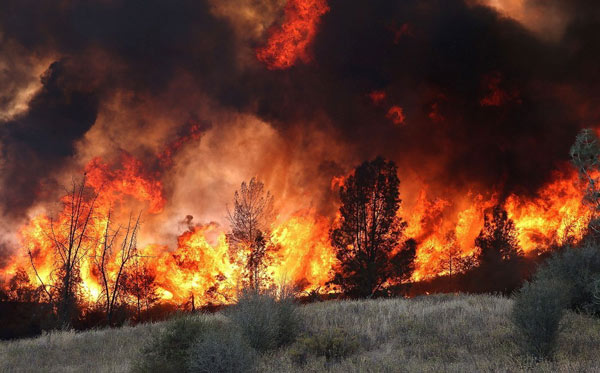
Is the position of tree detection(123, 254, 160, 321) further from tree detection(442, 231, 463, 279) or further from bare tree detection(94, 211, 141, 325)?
tree detection(442, 231, 463, 279)

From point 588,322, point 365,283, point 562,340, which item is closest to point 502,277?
point 365,283

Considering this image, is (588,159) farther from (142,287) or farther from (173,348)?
(142,287)

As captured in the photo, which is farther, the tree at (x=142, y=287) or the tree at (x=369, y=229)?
the tree at (x=142, y=287)

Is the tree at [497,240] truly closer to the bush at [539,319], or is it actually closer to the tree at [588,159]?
the tree at [588,159]

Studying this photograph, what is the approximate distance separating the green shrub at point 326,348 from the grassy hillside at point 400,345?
25cm

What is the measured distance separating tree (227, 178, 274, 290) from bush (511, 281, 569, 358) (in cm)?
2634

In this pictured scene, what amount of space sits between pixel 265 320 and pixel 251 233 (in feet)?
77.7

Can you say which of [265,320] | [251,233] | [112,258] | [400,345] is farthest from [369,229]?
[112,258]

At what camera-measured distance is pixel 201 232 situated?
46.4 meters

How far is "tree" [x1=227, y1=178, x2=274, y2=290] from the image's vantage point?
35.3 meters

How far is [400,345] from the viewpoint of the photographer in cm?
1152

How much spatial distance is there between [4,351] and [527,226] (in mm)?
47016

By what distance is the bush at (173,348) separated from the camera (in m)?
9.75

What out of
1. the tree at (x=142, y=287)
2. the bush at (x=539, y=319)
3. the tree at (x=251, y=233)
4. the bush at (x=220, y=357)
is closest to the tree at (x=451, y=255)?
the tree at (x=251, y=233)
